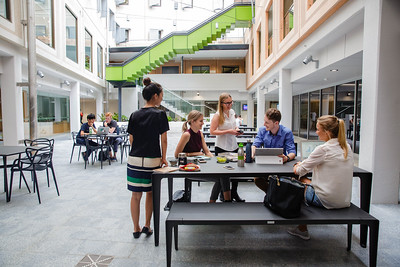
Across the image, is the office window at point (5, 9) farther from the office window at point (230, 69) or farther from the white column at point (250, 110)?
the office window at point (230, 69)

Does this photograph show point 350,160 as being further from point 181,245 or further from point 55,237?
point 55,237

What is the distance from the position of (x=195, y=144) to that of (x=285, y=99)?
6.46 metres

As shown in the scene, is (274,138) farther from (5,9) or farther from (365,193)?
(5,9)

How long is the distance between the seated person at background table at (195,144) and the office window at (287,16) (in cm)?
551

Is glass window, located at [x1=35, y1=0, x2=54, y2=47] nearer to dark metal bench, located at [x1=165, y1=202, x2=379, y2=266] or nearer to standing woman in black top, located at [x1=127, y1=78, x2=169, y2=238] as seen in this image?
standing woman in black top, located at [x1=127, y1=78, x2=169, y2=238]

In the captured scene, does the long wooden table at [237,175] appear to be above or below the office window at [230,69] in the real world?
below

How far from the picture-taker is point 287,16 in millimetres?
7758

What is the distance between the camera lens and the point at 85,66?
14.0m

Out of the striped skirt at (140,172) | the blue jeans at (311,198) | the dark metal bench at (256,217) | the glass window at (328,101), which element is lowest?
the dark metal bench at (256,217)

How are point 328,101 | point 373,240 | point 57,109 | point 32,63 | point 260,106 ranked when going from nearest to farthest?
1. point 373,240
2. point 32,63
3. point 328,101
4. point 260,106
5. point 57,109

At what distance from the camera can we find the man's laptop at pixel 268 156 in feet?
9.02

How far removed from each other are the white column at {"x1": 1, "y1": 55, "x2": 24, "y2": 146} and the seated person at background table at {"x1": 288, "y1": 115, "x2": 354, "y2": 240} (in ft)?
27.5

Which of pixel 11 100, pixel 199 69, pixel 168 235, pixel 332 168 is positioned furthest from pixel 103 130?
pixel 199 69

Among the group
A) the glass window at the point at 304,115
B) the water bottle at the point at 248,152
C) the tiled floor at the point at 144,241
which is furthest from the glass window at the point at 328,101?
the water bottle at the point at 248,152
